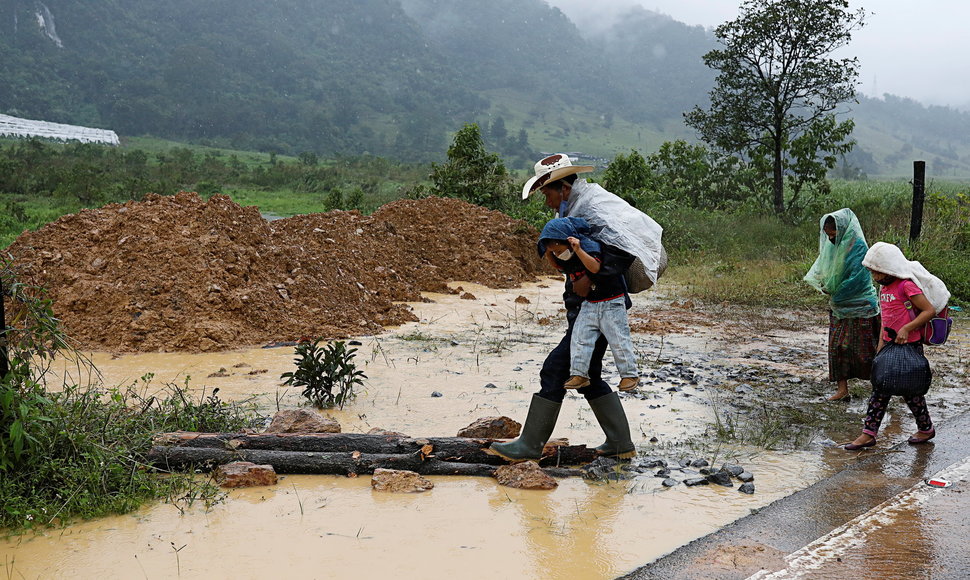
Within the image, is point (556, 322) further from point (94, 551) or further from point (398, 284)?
point (94, 551)

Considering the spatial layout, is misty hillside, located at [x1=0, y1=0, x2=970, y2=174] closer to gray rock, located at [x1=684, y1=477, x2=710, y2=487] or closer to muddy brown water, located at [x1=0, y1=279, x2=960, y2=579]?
muddy brown water, located at [x1=0, y1=279, x2=960, y2=579]

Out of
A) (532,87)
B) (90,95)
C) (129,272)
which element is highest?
(532,87)

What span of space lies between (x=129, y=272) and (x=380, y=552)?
7.04 metres

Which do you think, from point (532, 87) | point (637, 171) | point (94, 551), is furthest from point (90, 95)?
point (94, 551)

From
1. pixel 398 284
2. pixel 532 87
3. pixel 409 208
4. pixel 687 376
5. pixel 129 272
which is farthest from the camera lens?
pixel 532 87

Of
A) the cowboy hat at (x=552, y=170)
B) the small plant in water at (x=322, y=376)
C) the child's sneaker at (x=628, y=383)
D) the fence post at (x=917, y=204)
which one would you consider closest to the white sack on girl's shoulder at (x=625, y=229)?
the cowboy hat at (x=552, y=170)

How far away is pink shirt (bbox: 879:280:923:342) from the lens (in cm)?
514

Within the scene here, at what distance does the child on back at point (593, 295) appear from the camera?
4402 mm

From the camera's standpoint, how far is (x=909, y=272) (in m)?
5.18

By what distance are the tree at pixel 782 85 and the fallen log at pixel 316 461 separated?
1964cm

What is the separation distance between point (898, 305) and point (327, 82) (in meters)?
131

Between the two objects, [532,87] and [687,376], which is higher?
[532,87]

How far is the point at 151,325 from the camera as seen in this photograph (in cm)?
871

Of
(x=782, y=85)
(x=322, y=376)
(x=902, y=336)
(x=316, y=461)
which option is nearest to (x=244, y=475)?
(x=316, y=461)
